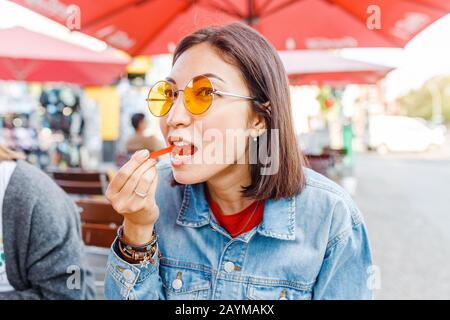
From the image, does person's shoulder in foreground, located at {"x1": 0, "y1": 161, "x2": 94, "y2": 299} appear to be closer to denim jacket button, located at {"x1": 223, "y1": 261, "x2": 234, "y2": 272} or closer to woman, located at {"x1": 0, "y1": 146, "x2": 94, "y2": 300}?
woman, located at {"x1": 0, "y1": 146, "x2": 94, "y2": 300}

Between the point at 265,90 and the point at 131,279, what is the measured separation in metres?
0.50

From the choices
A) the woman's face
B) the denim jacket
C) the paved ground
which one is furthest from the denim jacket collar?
the paved ground

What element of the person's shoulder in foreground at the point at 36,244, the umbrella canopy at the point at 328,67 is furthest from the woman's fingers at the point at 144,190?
the umbrella canopy at the point at 328,67

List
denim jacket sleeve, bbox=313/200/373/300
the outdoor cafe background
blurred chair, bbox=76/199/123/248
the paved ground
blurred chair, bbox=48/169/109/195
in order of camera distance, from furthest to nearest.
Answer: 1. the paved ground
2. blurred chair, bbox=48/169/109/195
3. blurred chair, bbox=76/199/123/248
4. the outdoor cafe background
5. denim jacket sleeve, bbox=313/200/373/300

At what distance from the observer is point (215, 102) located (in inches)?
35.3

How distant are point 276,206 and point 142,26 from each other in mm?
1750

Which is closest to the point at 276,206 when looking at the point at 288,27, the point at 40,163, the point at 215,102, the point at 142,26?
the point at 215,102

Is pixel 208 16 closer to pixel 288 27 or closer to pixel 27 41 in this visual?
pixel 288 27

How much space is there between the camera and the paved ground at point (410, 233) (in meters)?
3.70

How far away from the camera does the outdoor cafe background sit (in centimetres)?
164

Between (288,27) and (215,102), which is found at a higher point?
(288,27)

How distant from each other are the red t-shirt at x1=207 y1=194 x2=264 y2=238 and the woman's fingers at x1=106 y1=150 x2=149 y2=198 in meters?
0.36

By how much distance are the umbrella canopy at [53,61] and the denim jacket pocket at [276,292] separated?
2833mm
